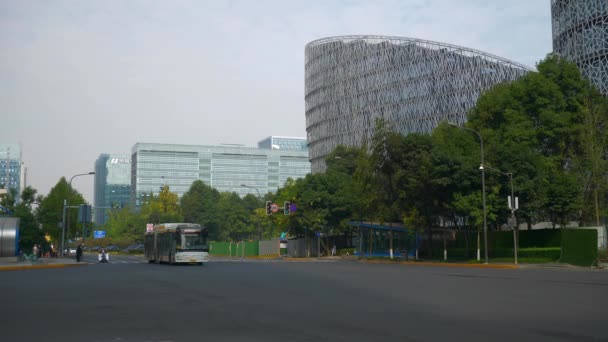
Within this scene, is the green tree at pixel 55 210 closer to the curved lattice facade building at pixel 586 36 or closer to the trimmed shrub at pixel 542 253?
the trimmed shrub at pixel 542 253

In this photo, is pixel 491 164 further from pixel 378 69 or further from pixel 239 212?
pixel 239 212

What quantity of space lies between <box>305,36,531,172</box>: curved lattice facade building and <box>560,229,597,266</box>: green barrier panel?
2263 inches

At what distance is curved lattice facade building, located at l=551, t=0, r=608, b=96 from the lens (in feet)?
240

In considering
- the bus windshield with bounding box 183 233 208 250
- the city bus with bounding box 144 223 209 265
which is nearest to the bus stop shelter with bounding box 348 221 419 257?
the city bus with bounding box 144 223 209 265

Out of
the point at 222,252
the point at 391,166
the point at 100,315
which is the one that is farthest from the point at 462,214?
the point at 222,252

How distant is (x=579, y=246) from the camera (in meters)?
39.4

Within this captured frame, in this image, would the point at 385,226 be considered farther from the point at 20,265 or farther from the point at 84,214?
the point at 20,265

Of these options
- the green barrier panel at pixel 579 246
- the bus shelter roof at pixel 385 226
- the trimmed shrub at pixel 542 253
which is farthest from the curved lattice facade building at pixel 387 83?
the green barrier panel at pixel 579 246

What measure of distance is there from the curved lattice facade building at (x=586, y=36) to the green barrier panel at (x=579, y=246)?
37448 mm

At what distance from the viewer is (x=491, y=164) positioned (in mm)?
48000

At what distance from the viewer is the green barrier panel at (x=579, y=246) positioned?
3816cm

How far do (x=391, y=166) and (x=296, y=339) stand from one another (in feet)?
154

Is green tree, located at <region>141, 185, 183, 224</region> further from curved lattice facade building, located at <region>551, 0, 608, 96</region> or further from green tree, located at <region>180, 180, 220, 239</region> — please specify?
curved lattice facade building, located at <region>551, 0, 608, 96</region>

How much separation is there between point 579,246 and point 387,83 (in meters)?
84.2
